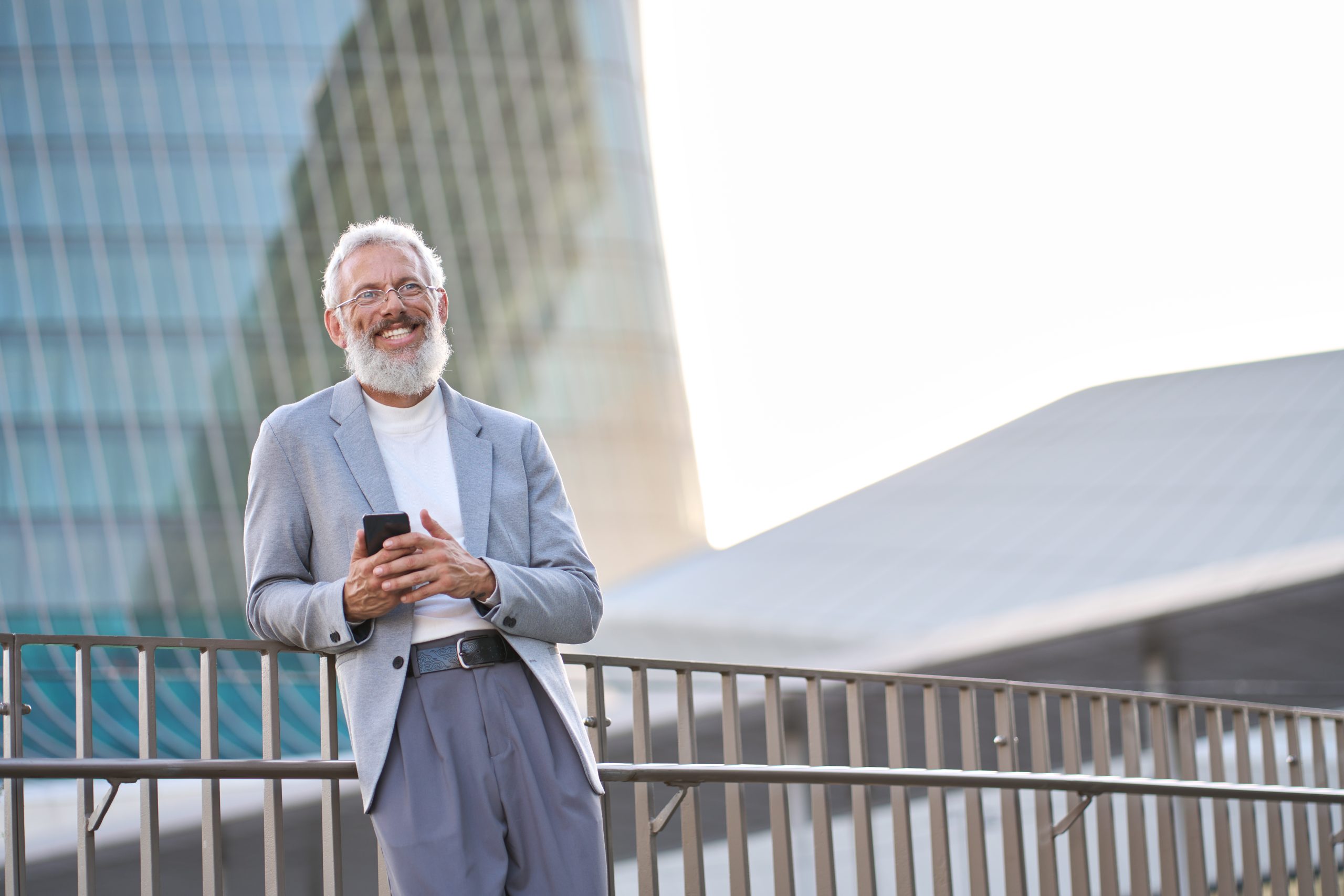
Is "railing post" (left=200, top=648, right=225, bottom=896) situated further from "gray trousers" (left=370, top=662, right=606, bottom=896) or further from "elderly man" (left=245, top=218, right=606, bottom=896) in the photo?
"gray trousers" (left=370, top=662, right=606, bottom=896)

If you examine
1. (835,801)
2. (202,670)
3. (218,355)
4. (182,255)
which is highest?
(182,255)

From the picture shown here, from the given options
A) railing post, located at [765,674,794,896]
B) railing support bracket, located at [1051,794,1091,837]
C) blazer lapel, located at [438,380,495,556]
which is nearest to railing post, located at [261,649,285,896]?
blazer lapel, located at [438,380,495,556]

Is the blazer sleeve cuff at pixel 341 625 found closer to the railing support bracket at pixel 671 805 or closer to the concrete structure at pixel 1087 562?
the railing support bracket at pixel 671 805

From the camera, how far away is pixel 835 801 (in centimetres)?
1652

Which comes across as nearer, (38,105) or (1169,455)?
(1169,455)

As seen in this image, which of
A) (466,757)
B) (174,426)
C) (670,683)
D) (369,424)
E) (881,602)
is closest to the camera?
(466,757)

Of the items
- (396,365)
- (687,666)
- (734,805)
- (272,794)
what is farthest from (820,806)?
(396,365)

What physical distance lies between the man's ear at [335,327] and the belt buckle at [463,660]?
0.81m

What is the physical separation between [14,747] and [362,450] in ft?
3.29

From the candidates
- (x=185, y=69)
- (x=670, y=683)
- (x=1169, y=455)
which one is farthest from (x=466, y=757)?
(x=185, y=69)

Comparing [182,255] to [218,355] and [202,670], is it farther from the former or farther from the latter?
[202,670]

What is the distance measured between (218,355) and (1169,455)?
62.3ft

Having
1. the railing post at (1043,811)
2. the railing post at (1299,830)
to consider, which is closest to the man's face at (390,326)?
the railing post at (1043,811)

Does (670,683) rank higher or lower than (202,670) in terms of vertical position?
lower
